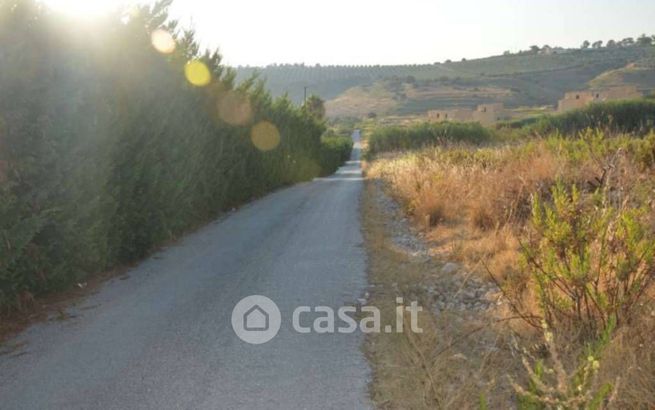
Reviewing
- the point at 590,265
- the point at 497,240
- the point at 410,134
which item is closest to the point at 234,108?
the point at 497,240

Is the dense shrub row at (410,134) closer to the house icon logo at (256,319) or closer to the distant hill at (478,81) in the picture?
the distant hill at (478,81)

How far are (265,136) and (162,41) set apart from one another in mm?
9918

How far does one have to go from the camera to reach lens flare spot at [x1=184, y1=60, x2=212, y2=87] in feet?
39.7

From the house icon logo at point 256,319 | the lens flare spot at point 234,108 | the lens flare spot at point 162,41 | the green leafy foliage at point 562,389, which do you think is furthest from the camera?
the lens flare spot at point 234,108

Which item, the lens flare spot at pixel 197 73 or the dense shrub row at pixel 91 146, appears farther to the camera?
the lens flare spot at pixel 197 73

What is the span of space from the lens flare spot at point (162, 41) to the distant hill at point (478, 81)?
221 feet

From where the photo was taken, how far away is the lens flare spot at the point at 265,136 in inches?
728

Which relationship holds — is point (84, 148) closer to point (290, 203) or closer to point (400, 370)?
point (400, 370)

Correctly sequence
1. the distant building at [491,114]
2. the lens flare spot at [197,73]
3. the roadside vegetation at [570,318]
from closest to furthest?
the roadside vegetation at [570,318] < the lens flare spot at [197,73] < the distant building at [491,114]

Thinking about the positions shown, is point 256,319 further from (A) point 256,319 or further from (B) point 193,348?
(B) point 193,348

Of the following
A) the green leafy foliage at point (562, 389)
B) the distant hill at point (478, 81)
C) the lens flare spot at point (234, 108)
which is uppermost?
the distant hill at point (478, 81)

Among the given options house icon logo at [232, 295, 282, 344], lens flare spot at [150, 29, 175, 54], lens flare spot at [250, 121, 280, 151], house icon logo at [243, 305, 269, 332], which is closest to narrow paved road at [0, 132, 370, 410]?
house icon logo at [232, 295, 282, 344]

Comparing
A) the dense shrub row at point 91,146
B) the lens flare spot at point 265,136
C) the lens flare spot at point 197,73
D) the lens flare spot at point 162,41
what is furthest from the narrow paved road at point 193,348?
the lens flare spot at point 265,136

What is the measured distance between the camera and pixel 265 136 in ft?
65.8
